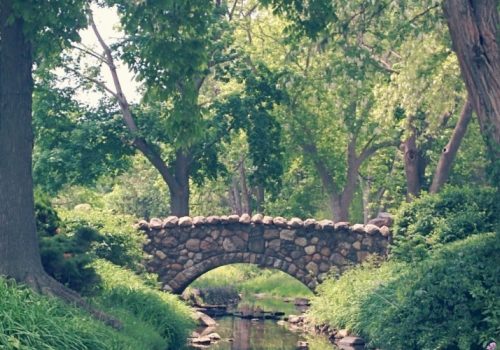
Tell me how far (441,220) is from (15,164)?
8.39m

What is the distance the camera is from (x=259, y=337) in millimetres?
20234

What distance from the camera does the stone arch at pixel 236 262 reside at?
22.8 m

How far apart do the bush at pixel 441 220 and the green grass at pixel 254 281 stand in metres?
11.6

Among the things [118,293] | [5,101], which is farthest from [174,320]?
[5,101]

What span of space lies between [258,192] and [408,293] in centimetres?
2165

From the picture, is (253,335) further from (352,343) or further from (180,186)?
(180,186)

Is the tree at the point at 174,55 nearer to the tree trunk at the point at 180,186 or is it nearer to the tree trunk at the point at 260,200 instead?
the tree trunk at the point at 180,186

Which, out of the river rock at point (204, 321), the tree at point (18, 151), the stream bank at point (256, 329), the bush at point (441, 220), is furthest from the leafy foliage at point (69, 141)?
the tree at point (18, 151)

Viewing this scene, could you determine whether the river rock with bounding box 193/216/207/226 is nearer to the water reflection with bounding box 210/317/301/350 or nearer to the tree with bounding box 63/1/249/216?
the water reflection with bounding box 210/317/301/350

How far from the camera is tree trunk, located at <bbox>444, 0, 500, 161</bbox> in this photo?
12.7m

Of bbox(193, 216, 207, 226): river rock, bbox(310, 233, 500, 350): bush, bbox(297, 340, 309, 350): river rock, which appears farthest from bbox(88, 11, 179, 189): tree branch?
bbox(310, 233, 500, 350): bush

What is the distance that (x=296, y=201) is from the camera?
118 feet

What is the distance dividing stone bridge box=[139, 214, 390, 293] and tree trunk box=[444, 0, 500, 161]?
972cm

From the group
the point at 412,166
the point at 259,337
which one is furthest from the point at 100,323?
the point at 412,166
